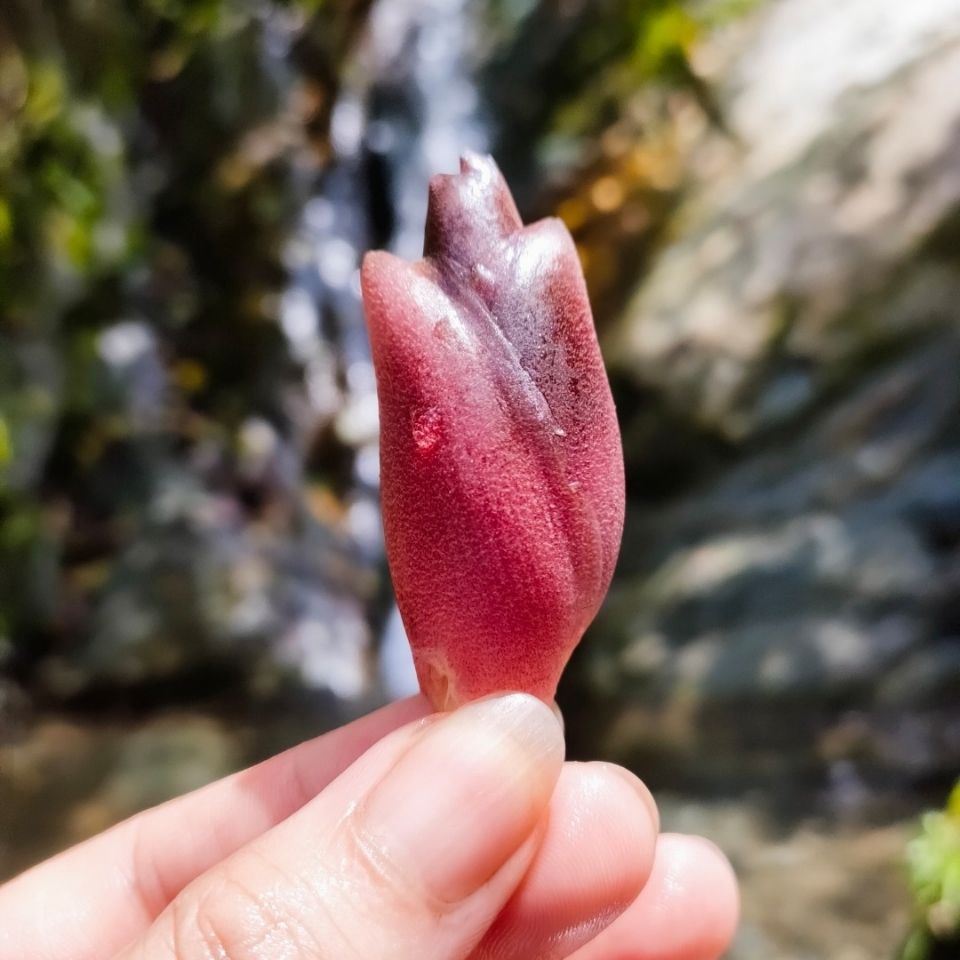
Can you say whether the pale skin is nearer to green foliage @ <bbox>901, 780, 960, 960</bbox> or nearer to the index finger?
the index finger

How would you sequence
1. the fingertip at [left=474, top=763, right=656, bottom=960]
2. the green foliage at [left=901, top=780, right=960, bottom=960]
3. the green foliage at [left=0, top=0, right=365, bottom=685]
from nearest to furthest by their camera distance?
the fingertip at [left=474, top=763, right=656, bottom=960] → the green foliage at [left=901, top=780, right=960, bottom=960] → the green foliage at [left=0, top=0, right=365, bottom=685]

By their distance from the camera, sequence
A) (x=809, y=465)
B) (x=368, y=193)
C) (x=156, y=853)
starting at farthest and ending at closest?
(x=368, y=193)
(x=809, y=465)
(x=156, y=853)

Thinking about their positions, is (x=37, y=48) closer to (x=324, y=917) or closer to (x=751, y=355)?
(x=751, y=355)

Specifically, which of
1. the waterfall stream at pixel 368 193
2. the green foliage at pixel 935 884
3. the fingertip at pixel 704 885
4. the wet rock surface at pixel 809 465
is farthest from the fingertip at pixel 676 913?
the waterfall stream at pixel 368 193

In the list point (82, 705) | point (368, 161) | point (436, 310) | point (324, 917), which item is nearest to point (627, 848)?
point (324, 917)

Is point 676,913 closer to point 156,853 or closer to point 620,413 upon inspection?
point 156,853

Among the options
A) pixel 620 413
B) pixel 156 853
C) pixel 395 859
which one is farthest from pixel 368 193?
pixel 395 859

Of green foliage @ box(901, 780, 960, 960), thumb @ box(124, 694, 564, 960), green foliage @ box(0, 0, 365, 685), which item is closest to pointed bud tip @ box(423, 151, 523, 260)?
thumb @ box(124, 694, 564, 960)
